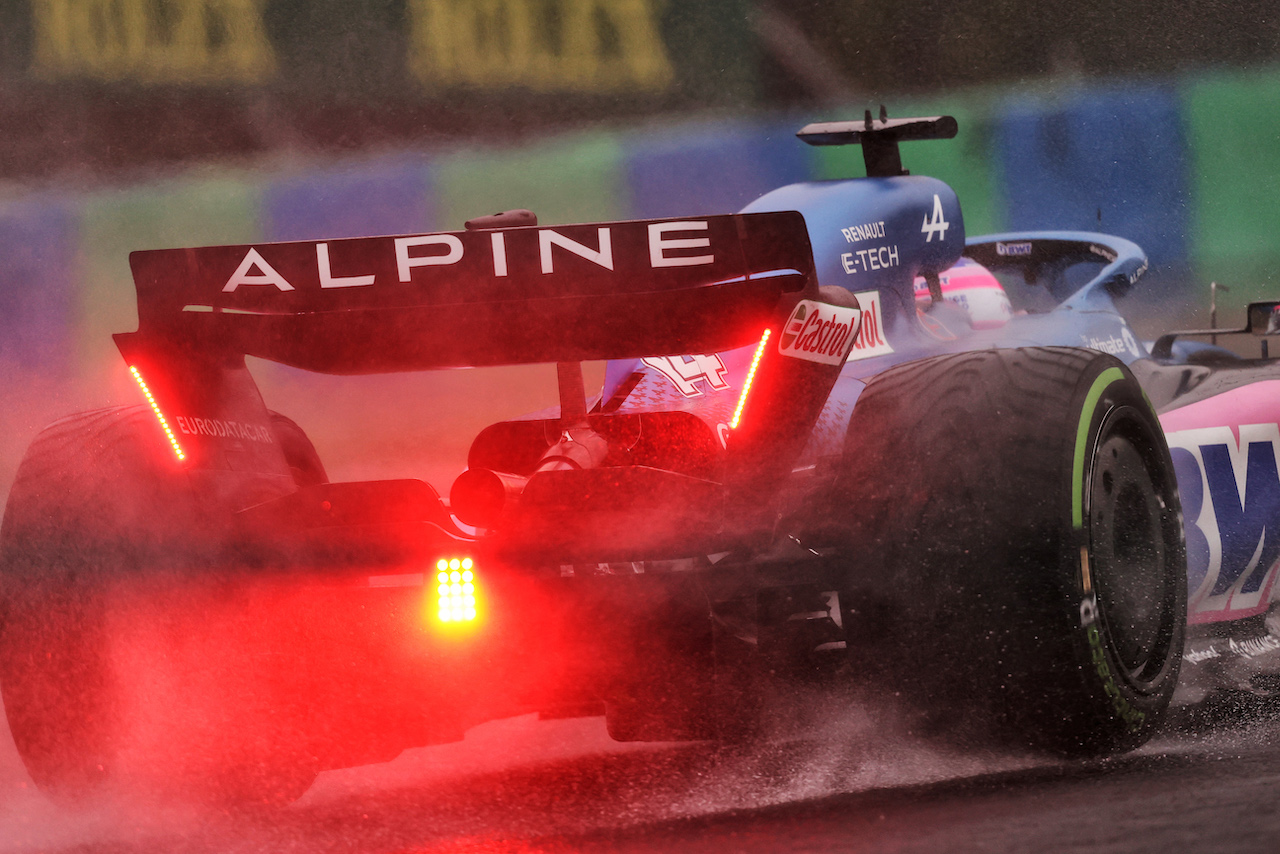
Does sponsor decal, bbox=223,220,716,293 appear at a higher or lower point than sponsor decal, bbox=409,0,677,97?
lower

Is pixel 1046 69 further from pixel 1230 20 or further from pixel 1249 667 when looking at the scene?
pixel 1249 667

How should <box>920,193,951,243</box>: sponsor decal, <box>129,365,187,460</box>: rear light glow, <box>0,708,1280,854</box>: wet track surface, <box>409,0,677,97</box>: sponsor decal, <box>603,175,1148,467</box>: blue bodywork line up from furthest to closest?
<box>409,0,677,97</box>: sponsor decal → <box>920,193,951,243</box>: sponsor decal → <box>603,175,1148,467</box>: blue bodywork → <box>129,365,187,460</box>: rear light glow → <box>0,708,1280,854</box>: wet track surface

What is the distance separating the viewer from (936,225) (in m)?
3.86

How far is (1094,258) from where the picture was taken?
16.3ft

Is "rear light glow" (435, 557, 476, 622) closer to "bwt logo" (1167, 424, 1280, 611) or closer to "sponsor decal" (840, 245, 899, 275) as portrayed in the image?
"sponsor decal" (840, 245, 899, 275)

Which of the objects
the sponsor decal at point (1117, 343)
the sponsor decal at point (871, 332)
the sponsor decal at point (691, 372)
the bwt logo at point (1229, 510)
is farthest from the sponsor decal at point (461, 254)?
the sponsor decal at point (1117, 343)

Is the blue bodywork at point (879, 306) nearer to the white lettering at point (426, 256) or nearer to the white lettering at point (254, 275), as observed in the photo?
the white lettering at point (426, 256)

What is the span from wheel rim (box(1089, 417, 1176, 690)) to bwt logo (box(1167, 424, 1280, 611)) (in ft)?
2.45

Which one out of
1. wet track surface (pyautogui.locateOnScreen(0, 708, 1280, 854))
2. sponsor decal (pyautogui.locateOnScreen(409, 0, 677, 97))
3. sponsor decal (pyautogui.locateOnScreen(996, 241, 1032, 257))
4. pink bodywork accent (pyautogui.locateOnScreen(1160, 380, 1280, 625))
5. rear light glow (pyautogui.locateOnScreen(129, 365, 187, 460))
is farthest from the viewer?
sponsor decal (pyautogui.locateOnScreen(996, 241, 1032, 257))

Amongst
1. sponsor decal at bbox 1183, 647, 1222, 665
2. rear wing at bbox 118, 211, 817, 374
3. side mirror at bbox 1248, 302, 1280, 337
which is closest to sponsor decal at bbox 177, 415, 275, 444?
rear wing at bbox 118, 211, 817, 374

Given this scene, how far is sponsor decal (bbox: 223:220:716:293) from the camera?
2.35 m

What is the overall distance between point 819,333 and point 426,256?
666mm

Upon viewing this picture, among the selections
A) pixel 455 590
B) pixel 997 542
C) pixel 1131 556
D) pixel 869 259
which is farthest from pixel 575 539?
pixel 869 259

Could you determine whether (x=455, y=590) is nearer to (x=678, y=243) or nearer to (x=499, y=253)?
(x=499, y=253)
